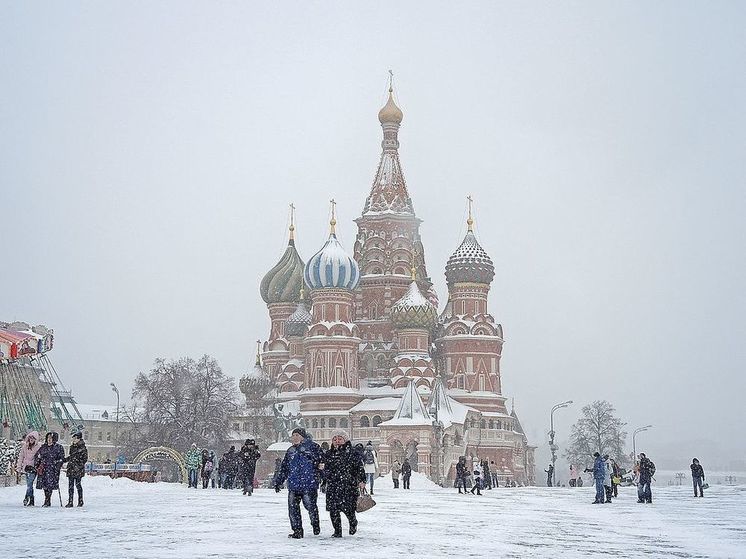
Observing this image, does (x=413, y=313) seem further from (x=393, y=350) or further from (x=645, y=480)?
(x=645, y=480)

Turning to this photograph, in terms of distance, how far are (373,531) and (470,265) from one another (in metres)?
54.4

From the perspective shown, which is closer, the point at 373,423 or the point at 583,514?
the point at 583,514

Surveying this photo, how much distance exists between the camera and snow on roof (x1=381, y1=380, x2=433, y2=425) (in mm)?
55503

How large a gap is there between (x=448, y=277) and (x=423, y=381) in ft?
29.9

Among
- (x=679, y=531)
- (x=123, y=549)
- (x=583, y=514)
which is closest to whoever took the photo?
(x=123, y=549)

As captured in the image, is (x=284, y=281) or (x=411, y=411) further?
(x=284, y=281)

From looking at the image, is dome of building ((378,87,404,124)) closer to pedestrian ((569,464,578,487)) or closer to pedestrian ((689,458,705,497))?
pedestrian ((569,464,578,487))

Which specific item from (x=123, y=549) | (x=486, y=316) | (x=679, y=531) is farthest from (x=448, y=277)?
(x=123, y=549)

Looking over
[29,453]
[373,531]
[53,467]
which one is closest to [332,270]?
[29,453]

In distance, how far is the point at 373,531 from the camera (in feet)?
41.9

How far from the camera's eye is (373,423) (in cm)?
6066

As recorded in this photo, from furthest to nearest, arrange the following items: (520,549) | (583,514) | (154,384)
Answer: (154,384) → (583,514) → (520,549)

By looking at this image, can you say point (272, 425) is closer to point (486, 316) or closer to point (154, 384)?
point (154, 384)

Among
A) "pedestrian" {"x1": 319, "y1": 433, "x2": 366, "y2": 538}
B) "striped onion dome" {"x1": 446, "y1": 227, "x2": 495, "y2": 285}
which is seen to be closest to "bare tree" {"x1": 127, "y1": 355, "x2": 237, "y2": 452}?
"striped onion dome" {"x1": 446, "y1": 227, "x2": 495, "y2": 285}
